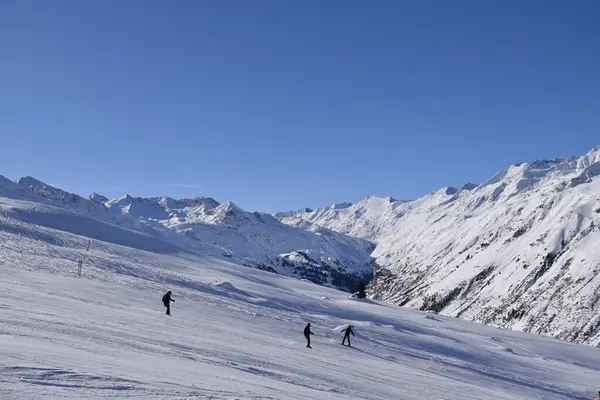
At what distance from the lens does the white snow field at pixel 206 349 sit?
602 inches

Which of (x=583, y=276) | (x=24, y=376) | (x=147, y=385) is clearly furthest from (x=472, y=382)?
(x=583, y=276)

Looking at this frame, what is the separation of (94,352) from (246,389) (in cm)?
589

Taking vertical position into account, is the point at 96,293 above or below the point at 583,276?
below

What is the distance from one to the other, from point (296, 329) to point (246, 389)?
27.3 meters

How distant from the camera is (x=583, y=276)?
195625mm

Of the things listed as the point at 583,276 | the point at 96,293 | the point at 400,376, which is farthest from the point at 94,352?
the point at 583,276

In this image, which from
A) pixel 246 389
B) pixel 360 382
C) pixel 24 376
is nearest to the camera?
pixel 24 376

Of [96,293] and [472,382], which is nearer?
[472,382]

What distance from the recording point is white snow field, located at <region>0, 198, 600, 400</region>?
602 inches

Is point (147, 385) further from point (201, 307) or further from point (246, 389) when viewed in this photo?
point (201, 307)

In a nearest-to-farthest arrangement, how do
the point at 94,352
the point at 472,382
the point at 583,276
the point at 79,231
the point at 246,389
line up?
1. the point at 246,389
2. the point at 94,352
3. the point at 472,382
4. the point at 79,231
5. the point at 583,276

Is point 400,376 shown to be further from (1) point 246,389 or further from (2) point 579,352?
(2) point 579,352

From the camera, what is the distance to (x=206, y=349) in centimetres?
2498

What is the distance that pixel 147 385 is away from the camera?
14.6 m
